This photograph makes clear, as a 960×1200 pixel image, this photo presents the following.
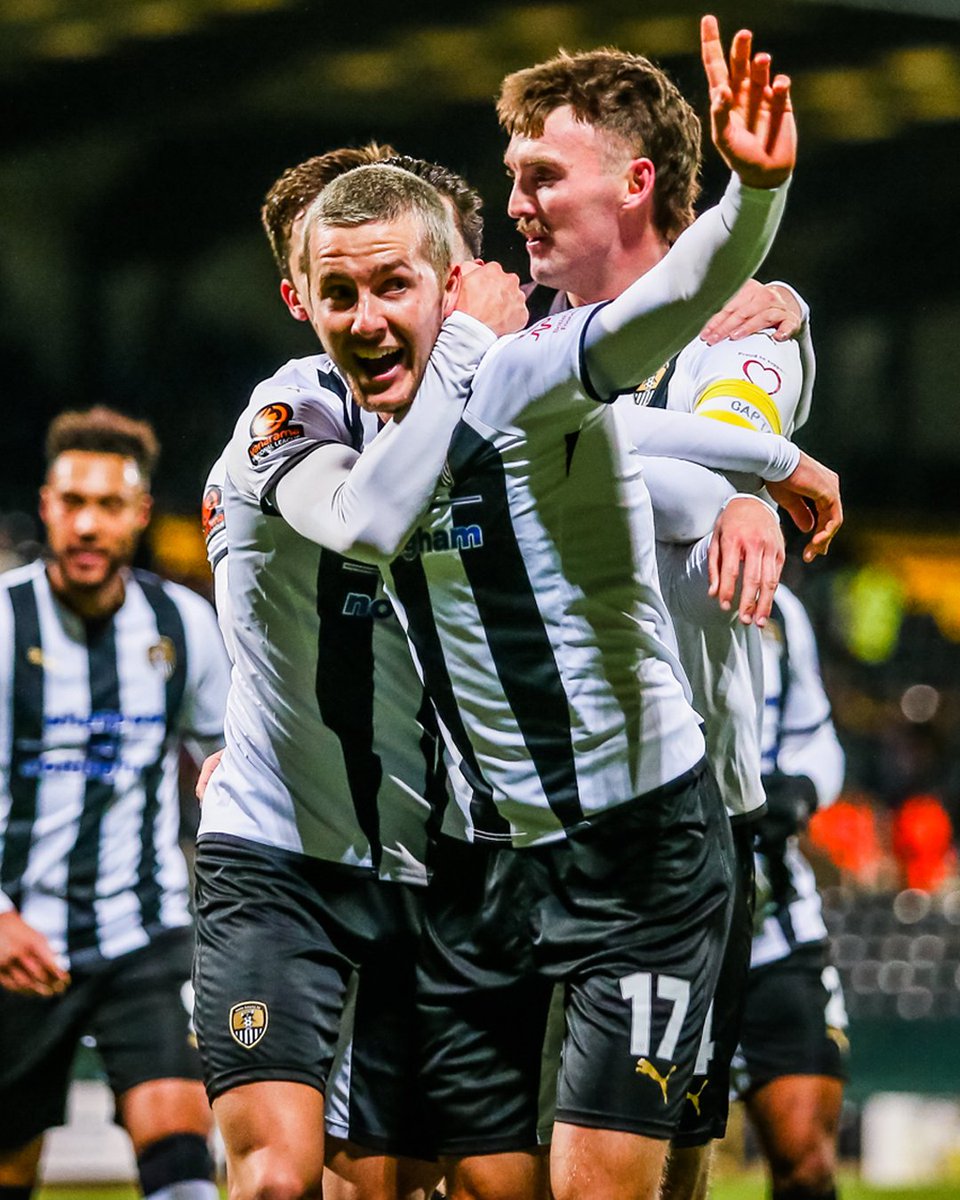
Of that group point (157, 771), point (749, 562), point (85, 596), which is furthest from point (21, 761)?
point (749, 562)

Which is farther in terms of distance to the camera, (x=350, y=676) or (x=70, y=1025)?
(x=70, y=1025)

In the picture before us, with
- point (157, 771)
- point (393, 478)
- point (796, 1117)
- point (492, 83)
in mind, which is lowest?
point (796, 1117)

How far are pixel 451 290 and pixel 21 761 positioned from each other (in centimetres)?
237

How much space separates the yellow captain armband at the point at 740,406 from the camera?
2.97m

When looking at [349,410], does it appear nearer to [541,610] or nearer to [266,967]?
[541,610]

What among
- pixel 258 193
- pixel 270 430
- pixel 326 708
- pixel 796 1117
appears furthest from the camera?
pixel 258 193

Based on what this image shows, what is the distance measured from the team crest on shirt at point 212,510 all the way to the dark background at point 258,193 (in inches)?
291

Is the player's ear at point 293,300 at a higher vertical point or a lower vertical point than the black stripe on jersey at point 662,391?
higher

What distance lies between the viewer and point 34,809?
15.7ft

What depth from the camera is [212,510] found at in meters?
3.30

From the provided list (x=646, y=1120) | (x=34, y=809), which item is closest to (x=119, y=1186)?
(x=34, y=809)

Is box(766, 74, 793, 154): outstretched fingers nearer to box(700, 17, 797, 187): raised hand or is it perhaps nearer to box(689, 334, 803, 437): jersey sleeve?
box(700, 17, 797, 187): raised hand

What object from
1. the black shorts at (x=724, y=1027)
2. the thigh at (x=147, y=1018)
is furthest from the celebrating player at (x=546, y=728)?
the thigh at (x=147, y=1018)

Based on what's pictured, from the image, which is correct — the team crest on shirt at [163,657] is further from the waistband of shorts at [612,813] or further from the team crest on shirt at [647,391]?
the waistband of shorts at [612,813]
